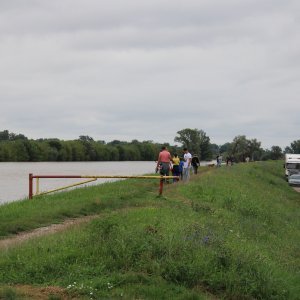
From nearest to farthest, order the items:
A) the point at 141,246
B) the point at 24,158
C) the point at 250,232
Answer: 1. the point at 141,246
2. the point at 250,232
3. the point at 24,158

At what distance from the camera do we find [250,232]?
14.7 m

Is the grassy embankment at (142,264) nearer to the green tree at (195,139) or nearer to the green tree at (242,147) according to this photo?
the green tree at (242,147)

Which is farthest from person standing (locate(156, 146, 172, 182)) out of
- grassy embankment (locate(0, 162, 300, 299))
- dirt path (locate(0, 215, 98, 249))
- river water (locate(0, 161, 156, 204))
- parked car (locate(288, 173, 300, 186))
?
parked car (locate(288, 173, 300, 186))

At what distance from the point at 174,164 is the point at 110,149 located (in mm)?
88210

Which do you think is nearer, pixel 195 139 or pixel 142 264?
pixel 142 264

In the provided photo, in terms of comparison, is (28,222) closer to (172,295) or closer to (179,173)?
(172,295)

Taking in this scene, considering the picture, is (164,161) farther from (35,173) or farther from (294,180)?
(35,173)

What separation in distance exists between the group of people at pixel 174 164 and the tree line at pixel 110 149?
4691 cm

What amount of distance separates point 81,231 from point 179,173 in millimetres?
16772

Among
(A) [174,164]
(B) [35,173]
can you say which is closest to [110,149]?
(B) [35,173]

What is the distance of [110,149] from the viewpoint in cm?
11350

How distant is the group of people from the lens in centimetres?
2255

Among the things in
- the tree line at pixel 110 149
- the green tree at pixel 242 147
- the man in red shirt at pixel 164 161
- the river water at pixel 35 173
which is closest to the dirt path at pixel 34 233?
the man in red shirt at pixel 164 161

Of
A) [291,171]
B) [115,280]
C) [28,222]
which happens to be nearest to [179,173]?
[28,222]
